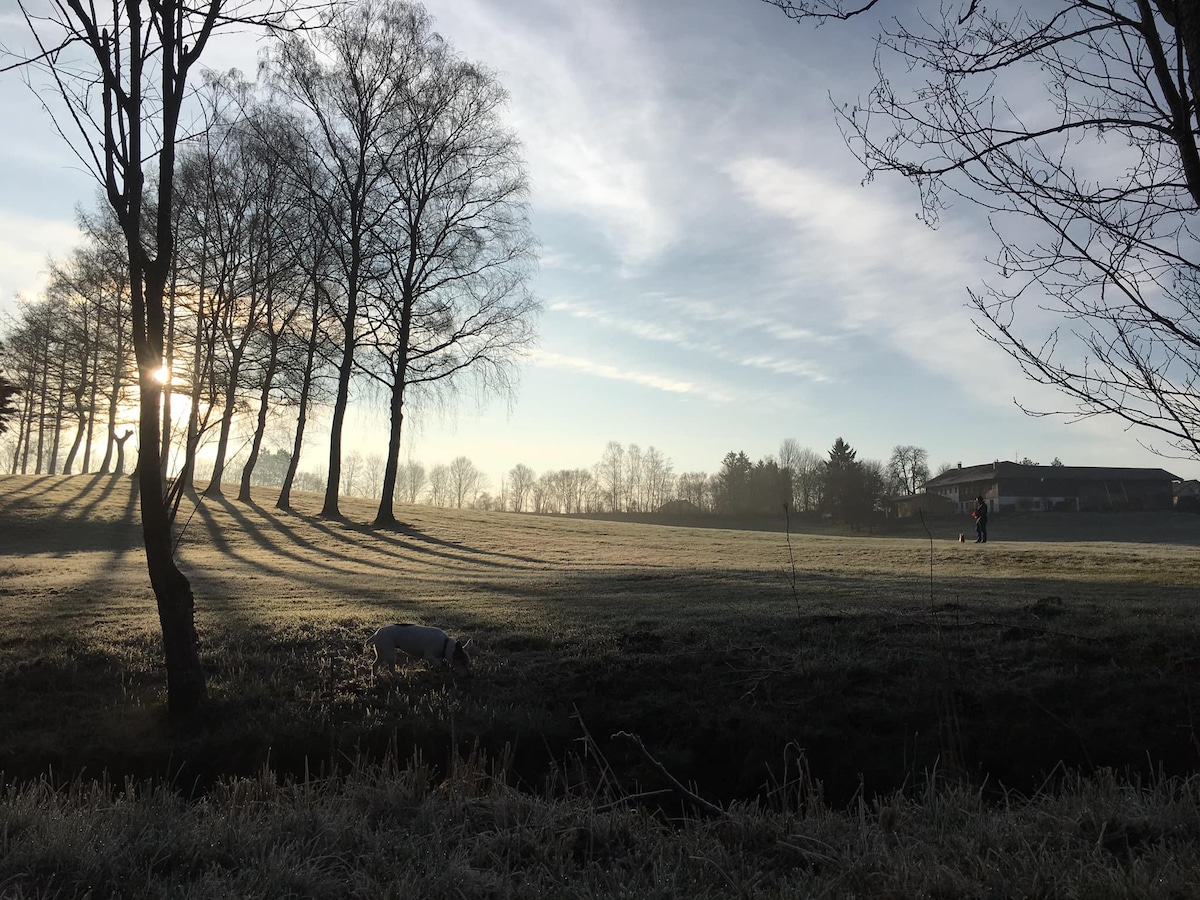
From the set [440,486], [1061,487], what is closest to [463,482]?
[440,486]

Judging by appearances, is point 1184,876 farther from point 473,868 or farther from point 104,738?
point 104,738

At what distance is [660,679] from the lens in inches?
307

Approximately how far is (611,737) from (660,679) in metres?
4.38

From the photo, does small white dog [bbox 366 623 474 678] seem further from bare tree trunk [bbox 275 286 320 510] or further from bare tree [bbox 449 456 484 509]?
bare tree [bbox 449 456 484 509]

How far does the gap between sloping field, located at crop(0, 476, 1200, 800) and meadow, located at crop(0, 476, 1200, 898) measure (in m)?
0.04

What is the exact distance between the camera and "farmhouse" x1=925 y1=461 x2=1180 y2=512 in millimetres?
74500

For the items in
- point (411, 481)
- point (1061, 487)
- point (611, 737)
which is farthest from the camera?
point (411, 481)

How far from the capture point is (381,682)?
302 inches

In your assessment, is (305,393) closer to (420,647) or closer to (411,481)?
(420,647)

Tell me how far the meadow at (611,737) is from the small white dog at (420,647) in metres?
0.19

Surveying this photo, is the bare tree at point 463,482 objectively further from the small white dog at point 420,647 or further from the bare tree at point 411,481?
the small white dog at point 420,647

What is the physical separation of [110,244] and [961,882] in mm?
33612

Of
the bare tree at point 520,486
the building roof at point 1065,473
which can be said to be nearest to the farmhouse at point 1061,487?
the building roof at point 1065,473

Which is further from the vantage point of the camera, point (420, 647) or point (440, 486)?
point (440, 486)
